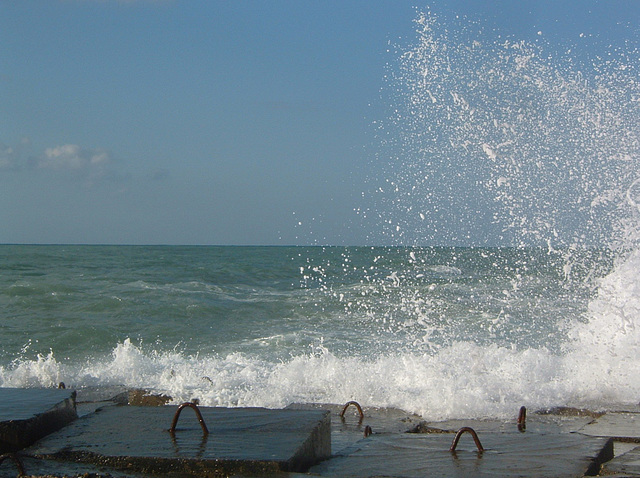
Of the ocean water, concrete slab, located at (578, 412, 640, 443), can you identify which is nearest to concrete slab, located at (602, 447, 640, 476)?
concrete slab, located at (578, 412, 640, 443)

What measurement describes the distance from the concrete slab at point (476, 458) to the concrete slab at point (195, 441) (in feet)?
0.52

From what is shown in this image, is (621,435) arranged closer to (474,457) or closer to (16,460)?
(474,457)

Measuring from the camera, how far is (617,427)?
4059mm

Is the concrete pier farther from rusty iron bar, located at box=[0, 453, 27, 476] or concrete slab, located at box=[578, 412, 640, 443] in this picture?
concrete slab, located at box=[578, 412, 640, 443]

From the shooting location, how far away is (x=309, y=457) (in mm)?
2762

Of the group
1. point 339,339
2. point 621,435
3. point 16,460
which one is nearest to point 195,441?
point 16,460

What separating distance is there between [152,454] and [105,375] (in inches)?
211

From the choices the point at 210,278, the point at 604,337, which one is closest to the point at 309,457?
the point at 604,337

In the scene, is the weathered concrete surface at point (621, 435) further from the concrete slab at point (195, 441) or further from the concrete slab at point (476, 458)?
the concrete slab at point (195, 441)

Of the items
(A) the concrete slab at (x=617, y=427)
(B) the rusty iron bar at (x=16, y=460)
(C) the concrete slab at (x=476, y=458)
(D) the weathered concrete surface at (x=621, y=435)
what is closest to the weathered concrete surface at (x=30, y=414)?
(B) the rusty iron bar at (x=16, y=460)

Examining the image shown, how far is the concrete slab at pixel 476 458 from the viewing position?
262cm

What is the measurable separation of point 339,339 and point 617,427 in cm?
605

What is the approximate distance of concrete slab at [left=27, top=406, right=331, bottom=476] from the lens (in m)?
2.50

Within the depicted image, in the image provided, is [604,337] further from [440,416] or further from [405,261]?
[405,261]
